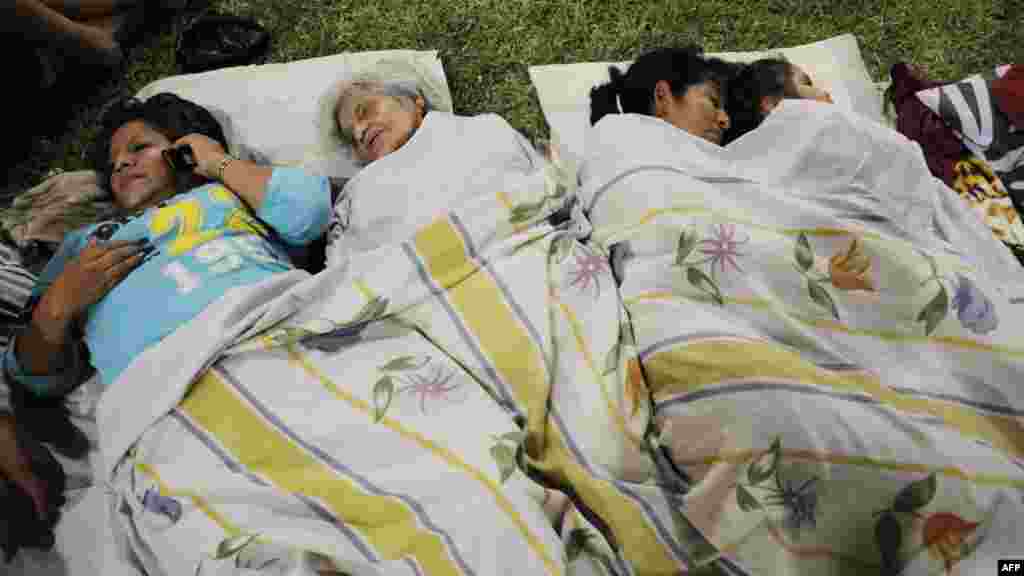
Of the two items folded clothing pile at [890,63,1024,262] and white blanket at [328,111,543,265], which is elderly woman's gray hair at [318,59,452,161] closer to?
white blanket at [328,111,543,265]

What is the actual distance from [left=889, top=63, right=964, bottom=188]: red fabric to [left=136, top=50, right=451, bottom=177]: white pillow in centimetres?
122

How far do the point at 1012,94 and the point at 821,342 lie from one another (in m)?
1.05

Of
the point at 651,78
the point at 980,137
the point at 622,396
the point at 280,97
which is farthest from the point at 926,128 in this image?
the point at 280,97

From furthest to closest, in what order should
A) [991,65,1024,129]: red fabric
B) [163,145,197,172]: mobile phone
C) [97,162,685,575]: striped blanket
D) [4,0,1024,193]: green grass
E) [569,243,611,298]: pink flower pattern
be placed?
[4,0,1024,193]: green grass, [991,65,1024,129]: red fabric, [163,145,197,172]: mobile phone, [569,243,611,298]: pink flower pattern, [97,162,685,575]: striped blanket

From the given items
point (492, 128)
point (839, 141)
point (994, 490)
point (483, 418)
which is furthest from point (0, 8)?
point (994, 490)

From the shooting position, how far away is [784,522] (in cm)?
112

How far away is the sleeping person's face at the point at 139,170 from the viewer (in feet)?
5.27

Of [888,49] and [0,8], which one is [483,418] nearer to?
[0,8]

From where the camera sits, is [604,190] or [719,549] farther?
[604,190]

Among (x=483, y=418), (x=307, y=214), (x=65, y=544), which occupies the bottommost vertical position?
(x=65, y=544)

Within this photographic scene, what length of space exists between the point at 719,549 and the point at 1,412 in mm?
1333

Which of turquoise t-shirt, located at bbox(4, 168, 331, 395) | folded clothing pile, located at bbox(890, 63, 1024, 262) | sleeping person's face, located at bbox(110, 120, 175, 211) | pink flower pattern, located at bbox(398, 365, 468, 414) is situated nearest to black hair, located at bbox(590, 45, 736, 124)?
folded clothing pile, located at bbox(890, 63, 1024, 262)

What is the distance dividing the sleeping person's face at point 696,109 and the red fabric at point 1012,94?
68 cm

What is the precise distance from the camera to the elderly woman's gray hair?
1801 mm
